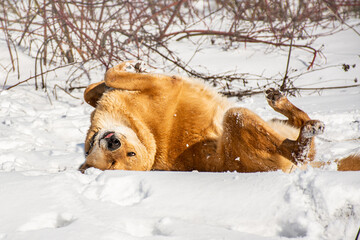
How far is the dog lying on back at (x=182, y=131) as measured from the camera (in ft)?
10.2

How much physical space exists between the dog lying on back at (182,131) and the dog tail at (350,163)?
1 cm

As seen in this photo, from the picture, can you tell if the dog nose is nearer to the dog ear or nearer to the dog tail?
the dog ear

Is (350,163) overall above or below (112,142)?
above

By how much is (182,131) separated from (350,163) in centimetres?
141

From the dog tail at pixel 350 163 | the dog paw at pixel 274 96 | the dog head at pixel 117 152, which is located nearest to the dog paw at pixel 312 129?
the dog tail at pixel 350 163

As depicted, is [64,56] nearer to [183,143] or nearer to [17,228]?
[183,143]

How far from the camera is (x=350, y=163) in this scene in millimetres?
3078

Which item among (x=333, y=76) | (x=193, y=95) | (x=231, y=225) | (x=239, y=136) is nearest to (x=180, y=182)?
(x=231, y=225)

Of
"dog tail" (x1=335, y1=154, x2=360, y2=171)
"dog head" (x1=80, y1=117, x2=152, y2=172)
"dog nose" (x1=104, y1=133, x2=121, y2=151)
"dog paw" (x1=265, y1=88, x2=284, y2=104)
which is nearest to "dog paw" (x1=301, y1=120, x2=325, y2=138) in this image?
"dog tail" (x1=335, y1=154, x2=360, y2=171)

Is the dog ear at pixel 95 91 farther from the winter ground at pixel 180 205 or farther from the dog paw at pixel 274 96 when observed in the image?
the dog paw at pixel 274 96

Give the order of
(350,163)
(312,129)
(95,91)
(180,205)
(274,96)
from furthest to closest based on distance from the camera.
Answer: (95,91) < (274,96) < (350,163) < (312,129) < (180,205)

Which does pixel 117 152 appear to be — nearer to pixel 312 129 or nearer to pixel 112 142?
pixel 112 142

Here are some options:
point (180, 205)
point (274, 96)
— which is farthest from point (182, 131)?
point (180, 205)

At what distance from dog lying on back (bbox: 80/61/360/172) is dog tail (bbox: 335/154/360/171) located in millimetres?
12
